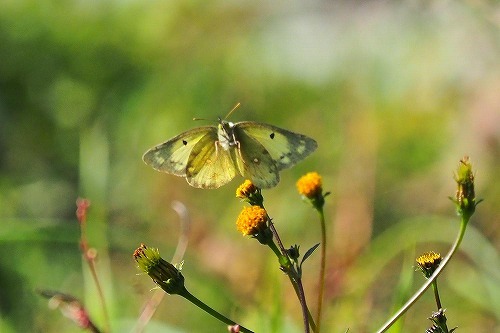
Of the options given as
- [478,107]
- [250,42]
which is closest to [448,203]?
[478,107]

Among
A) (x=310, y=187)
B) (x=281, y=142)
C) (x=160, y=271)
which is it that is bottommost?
(x=160, y=271)

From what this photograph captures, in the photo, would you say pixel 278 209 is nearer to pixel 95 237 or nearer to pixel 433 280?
pixel 95 237

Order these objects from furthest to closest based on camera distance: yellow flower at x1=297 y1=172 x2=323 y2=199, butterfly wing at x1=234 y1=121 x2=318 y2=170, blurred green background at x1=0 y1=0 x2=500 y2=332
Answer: blurred green background at x1=0 y1=0 x2=500 y2=332, butterfly wing at x1=234 y1=121 x2=318 y2=170, yellow flower at x1=297 y1=172 x2=323 y2=199

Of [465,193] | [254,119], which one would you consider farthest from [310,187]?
[254,119]

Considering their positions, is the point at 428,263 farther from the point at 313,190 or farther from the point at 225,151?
the point at 225,151

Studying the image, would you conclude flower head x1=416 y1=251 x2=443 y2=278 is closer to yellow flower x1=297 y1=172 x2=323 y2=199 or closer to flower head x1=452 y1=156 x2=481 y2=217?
flower head x1=452 y1=156 x2=481 y2=217

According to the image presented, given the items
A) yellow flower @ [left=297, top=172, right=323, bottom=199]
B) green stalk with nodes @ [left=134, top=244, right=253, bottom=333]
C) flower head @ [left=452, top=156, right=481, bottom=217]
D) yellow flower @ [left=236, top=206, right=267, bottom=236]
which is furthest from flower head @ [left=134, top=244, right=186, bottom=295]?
flower head @ [left=452, top=156, right=481, bottom=217]
